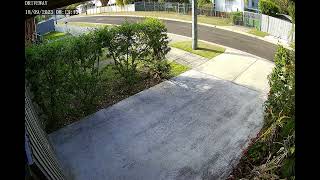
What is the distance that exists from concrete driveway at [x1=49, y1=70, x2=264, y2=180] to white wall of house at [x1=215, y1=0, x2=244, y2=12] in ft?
79.4

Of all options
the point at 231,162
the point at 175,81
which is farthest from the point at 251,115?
the point at 175,81

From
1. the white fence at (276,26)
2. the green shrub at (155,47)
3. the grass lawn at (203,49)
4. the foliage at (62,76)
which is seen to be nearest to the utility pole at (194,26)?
the grass lawn at (203,49)

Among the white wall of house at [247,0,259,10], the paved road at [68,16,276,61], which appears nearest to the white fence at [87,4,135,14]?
the paved road at [68,16,276,61]

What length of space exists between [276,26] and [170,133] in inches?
792

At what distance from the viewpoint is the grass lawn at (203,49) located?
23062 millimetres

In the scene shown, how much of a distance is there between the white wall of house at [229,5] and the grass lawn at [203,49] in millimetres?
15182

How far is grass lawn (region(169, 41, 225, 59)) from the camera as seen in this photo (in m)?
23.1

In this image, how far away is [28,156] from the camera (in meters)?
3.38

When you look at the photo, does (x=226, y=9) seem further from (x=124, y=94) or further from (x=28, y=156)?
(x=28, y=156)

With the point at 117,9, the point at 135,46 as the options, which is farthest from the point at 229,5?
the point at 135,46

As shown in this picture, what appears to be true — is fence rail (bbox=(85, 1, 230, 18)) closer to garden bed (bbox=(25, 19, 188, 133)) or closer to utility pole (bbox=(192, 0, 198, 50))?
utility pole (bbox=(192, 0, 198, 50))

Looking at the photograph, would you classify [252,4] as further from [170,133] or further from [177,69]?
[170,133]
